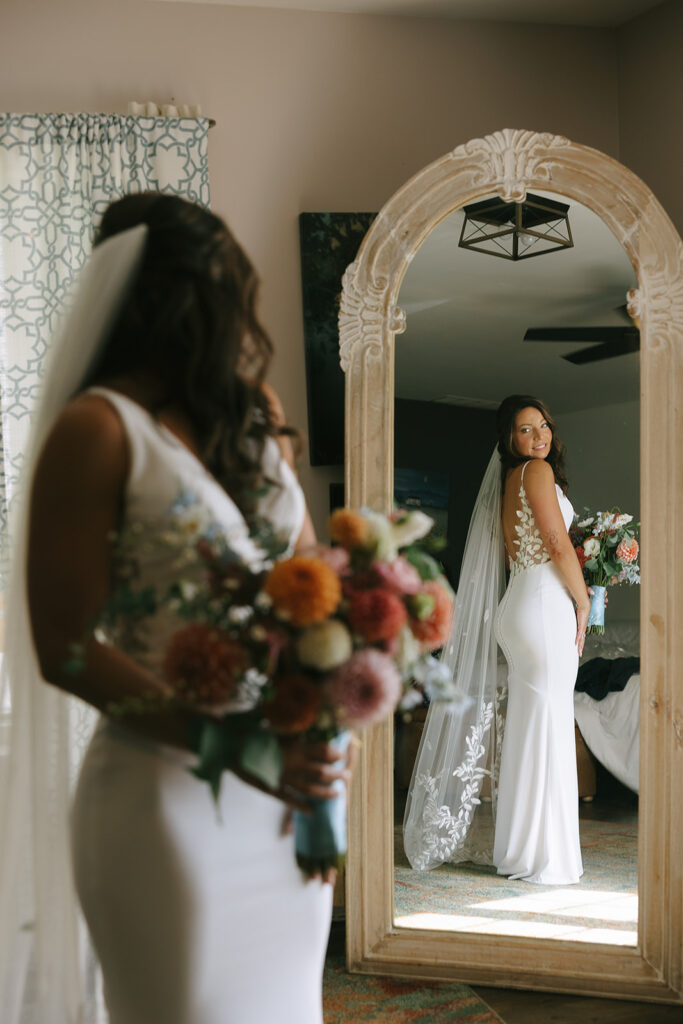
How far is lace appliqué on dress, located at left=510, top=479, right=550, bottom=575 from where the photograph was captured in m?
2.62

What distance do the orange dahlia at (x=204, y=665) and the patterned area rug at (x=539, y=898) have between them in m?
1.74

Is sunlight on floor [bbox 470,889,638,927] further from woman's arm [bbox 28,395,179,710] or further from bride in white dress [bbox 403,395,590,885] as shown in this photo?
woman's arm [bbox 28,395,179,710]

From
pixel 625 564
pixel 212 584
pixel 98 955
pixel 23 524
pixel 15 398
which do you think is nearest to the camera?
pixel 212 584

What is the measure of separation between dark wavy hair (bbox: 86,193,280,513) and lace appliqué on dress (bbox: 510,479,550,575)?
1.37 m

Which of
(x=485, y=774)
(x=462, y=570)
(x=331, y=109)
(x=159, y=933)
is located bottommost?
(x=485, y=774)

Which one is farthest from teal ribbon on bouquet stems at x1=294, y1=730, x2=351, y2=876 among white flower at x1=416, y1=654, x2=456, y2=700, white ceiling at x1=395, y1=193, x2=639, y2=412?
white ceiling at x1=395, y1=193, x2=639, y2=412

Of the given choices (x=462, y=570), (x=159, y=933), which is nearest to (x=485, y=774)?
(x=462, y=570)

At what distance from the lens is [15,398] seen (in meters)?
2.82

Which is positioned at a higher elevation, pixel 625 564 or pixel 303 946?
pixel 625 564

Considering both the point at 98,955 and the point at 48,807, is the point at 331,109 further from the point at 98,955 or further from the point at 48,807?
the point at 98,955

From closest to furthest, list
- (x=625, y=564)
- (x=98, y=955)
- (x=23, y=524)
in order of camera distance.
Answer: (x=98, y=955)
(x=23, y=524)
(x=625, y=564)

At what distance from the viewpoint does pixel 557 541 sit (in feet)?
8.59

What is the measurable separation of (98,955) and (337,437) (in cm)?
193

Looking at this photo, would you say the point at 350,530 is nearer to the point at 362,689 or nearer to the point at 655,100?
the point at 362,689
